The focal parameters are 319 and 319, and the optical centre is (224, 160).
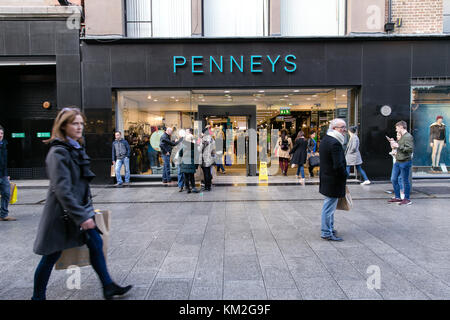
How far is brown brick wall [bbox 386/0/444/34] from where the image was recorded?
11234 mm

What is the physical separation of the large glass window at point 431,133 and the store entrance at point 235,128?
602 cm

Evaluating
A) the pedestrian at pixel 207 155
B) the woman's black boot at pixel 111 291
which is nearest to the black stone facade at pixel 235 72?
the pedestrian at pixel 207 155

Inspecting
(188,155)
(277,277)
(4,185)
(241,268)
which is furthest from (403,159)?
(4,185)

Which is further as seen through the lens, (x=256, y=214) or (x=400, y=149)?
(x=400, y=149)

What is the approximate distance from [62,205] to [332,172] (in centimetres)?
393

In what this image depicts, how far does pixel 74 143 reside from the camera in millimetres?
3154

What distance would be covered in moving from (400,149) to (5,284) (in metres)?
7.98

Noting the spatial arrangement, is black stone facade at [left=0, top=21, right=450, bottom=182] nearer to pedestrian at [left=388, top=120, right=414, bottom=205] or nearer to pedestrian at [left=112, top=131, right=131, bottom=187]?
pedestrian at [left=112, top=131, right=131, bottom=187]

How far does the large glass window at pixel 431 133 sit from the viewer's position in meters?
11.8

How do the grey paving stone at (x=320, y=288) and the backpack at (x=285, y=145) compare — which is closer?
the grey paving stone at (x=320, y=288)

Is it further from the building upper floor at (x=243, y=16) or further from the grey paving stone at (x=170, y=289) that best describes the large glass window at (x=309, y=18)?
the grey paving stone at (x=170, y=289)

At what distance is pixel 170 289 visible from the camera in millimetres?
3598

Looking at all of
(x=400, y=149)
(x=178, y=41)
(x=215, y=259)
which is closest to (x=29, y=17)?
(x=178, y=41)
